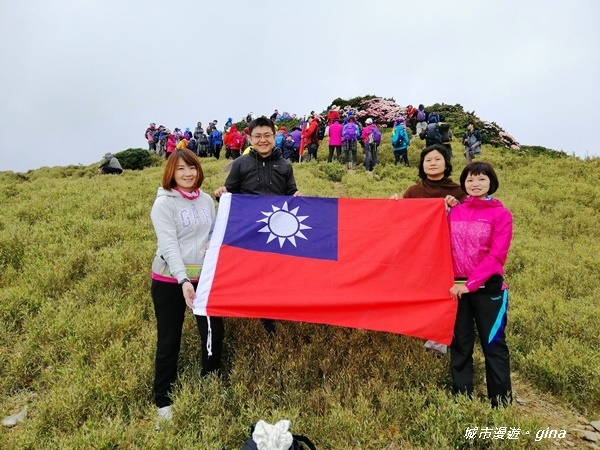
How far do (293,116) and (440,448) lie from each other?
1415 inches

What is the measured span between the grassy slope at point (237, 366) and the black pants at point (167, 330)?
226 millimetres

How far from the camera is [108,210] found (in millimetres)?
10023

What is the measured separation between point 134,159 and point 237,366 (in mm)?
23651

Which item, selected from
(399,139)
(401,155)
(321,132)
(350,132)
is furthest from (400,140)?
(321,132)

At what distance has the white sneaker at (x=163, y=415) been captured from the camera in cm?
362

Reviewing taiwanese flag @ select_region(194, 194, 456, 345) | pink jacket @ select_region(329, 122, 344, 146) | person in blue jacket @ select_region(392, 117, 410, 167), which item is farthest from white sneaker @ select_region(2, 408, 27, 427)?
person in blue jacket @ select_region(392, 117, 410, 167)

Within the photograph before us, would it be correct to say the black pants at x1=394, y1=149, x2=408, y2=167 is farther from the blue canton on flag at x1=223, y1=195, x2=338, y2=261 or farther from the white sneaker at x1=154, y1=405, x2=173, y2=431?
the white sneaker at x1=154, y1=405, x2=173, y2=431

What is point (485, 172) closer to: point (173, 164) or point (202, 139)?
point (173, 164)

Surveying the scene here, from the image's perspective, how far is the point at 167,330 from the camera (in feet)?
12.3

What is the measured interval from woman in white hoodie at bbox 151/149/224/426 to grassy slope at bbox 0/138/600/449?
0.39 m

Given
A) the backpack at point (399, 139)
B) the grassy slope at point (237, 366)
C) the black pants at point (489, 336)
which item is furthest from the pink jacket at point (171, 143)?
the black pants at point (489, 336)

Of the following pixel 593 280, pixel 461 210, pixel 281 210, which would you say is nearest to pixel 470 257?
pixel 461 210

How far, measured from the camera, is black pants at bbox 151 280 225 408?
12.2ft

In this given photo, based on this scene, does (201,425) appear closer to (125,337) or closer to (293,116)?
(125,337)
